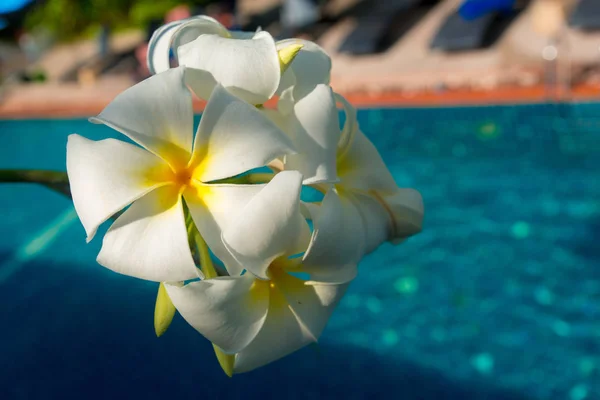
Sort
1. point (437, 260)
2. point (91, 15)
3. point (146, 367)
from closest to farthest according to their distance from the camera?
1. point (146, 367)
2. point (437, 260)
3. point (91, 15)

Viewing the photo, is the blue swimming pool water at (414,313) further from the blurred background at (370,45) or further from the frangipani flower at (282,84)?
the frangipani flower at (282,84)

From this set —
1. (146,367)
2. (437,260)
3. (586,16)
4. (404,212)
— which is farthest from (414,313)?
(586,16)

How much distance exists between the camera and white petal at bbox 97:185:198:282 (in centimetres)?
33

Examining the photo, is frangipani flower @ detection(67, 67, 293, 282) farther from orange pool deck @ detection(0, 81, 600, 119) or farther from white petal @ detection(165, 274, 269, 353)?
orange pool deck @ detection(0, 81, 600, 119)

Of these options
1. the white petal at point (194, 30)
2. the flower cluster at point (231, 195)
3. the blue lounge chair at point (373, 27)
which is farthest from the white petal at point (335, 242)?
the blue lounge chair at point (373, 27)

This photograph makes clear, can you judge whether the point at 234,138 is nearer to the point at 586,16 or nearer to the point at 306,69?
the point at 306,69

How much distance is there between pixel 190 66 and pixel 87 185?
0.09 metres

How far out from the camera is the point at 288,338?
38 centimetres

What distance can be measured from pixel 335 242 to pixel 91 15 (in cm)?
1445

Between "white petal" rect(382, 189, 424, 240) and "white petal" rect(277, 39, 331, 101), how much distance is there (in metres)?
0.09

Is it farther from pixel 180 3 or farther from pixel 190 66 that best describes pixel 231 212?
pixel 180 3

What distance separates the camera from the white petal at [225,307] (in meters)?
0.34

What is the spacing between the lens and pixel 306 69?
385 millimetres

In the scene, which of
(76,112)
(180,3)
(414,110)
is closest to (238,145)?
(414,110)
